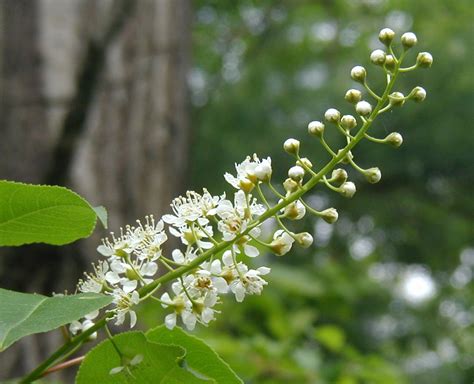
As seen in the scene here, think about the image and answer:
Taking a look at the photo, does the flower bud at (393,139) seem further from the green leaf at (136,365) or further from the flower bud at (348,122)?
the green leaf at (136,365)

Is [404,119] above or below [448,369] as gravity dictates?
above

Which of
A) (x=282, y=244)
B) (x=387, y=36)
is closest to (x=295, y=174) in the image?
(x=282, y=244)

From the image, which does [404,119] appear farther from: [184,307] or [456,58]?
[184,307]

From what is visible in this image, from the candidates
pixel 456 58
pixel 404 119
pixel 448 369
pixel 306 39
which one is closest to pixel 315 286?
pixel 404 119

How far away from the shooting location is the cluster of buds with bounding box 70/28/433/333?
42.3 inches

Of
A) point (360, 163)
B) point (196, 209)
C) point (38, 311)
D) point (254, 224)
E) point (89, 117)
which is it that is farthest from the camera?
point (360, 163)

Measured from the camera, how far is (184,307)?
1.11 meters

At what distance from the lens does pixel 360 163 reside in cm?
602

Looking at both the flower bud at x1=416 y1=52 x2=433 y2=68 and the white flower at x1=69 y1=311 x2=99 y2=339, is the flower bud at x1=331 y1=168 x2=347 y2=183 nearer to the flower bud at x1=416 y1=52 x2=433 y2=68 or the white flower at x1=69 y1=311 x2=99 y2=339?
the flower bud at x1=416 y1=52 x2=433 y2=68

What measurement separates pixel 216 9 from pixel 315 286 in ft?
17.4

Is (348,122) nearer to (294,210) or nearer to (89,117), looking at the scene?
(294,210)

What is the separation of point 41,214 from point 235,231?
245 millimetres

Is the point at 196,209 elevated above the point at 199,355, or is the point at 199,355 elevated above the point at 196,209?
the point at 196,209

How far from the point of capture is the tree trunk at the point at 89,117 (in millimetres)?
3207
